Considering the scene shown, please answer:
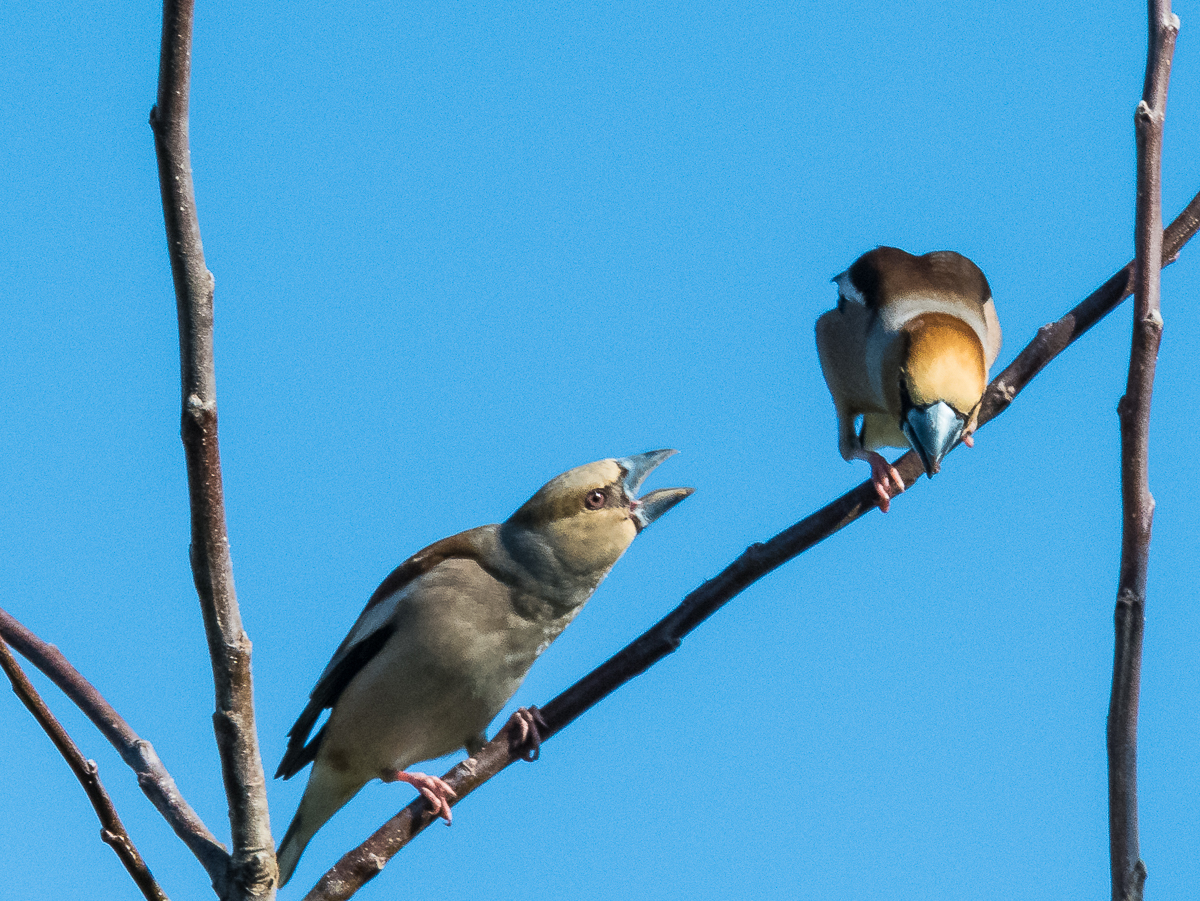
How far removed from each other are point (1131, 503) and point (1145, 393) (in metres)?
0.19

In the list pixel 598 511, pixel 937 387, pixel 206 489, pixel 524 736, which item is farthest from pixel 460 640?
pixel 206 489

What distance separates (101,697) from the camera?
3.18 m

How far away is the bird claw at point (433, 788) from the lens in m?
3.55

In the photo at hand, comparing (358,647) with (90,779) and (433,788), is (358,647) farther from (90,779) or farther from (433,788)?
(90,779)

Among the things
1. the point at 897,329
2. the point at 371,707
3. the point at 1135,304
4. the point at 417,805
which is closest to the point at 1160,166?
the point at 1135,304

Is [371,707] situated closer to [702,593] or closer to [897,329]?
[702,593]

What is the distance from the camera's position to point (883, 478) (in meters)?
4.21

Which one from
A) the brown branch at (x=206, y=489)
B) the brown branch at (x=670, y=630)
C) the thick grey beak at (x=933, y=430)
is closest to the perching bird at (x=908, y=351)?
the thick grey beak at (x=933, y=430)

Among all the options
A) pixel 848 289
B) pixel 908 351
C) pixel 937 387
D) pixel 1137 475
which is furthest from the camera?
pixel 848 289

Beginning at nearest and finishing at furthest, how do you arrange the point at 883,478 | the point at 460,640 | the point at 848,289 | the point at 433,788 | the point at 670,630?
the point at 670,630, the point at 883,478, the point at 433,788, the point at 460,640, the point at 848,289

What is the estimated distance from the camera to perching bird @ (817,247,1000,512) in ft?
17.1

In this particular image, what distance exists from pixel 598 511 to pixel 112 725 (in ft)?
8.96

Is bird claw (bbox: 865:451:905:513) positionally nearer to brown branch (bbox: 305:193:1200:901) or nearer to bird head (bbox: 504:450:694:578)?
brown branch (bbox: 305:193:1200:901)

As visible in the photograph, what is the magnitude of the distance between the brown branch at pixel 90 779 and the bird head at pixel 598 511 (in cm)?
322
